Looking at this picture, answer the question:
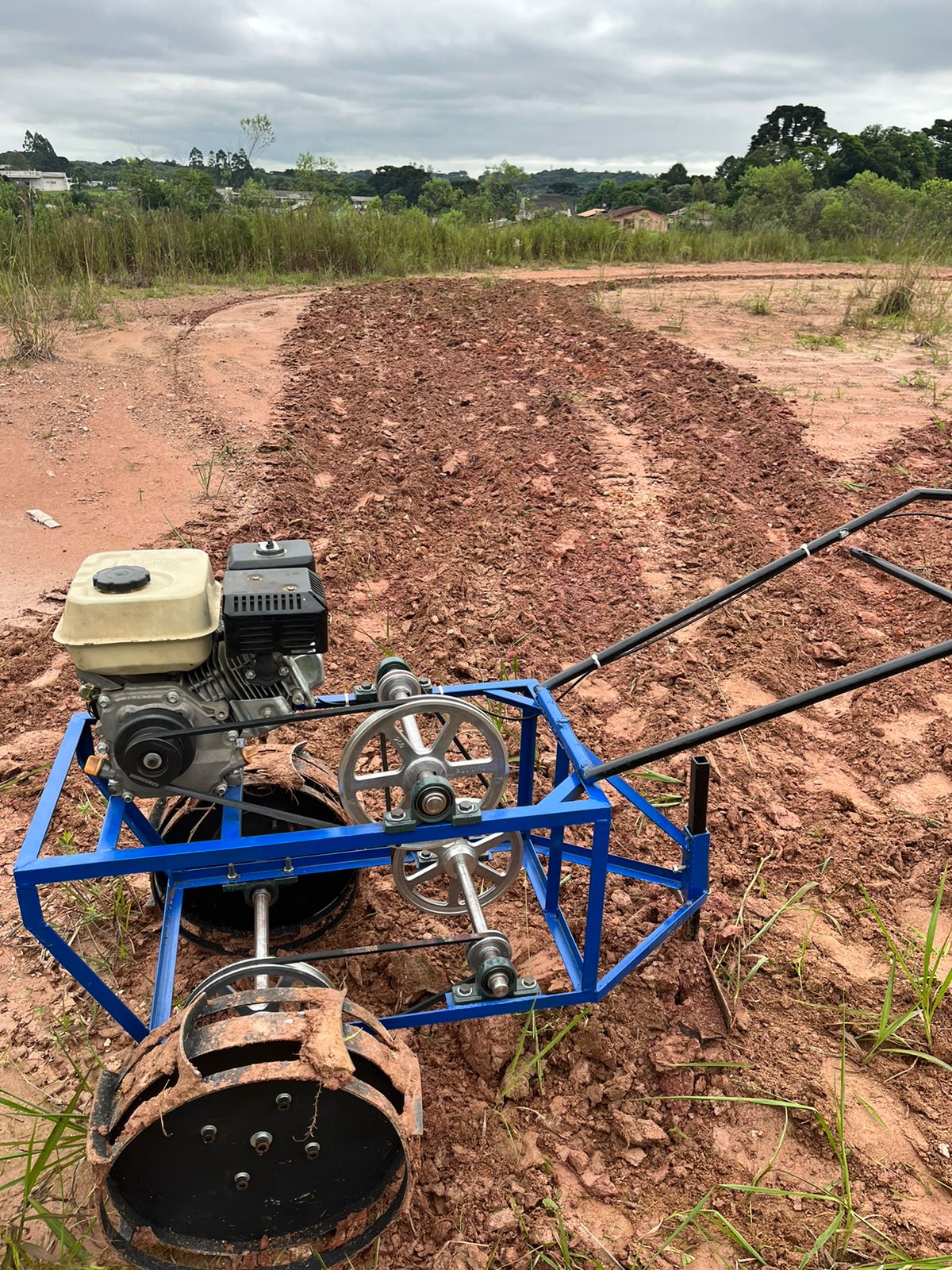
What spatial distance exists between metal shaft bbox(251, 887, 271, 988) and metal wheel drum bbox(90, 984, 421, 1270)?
8 cm

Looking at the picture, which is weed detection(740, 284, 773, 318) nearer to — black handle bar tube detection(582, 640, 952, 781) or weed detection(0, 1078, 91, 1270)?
black handle bar tube detection(582, 640, 952, 781)

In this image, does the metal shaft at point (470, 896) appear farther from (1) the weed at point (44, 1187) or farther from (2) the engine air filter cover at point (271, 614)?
(1) the weed at point (44, 1187)

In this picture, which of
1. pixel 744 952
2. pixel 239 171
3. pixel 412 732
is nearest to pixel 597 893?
pixel 412 732

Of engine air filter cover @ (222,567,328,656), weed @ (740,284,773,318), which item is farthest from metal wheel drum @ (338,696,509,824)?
weed @ (740,284,773,318)

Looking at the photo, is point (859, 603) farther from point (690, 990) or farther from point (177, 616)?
point (177, 616)

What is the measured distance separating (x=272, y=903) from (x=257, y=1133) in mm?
976

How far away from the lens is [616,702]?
4.31 m

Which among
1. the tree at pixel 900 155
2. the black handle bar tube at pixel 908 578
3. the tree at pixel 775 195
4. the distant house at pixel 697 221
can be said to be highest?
the tree at pixel 900 155

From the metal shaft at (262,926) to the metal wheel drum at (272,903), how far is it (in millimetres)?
257

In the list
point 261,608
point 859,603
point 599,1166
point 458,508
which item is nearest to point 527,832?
point 599,1166

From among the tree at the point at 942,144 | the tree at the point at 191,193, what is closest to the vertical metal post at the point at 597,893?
the tree at the point at 191,193

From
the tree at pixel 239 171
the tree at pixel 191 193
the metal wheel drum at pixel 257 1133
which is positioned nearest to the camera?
the metal wheel drum at pixel 257 1133

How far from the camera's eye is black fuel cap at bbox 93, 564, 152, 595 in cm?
225

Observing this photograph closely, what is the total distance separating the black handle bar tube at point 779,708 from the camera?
7.01ft
